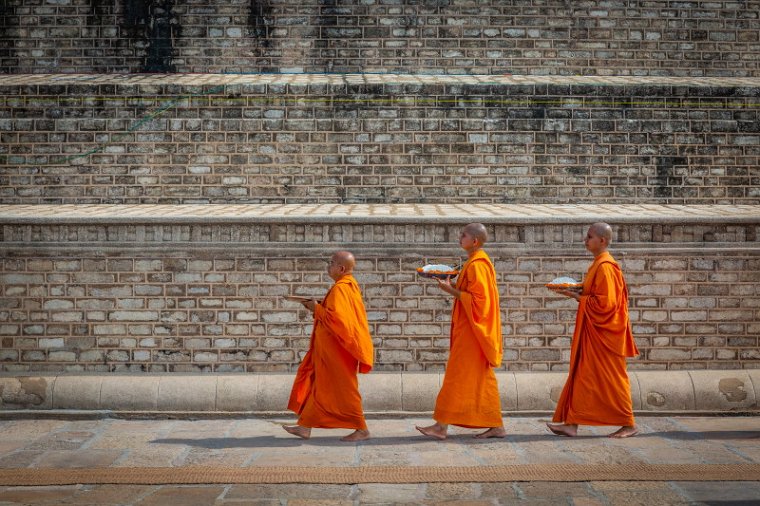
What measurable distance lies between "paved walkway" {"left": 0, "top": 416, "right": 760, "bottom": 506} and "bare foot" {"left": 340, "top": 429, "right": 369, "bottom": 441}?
0.07 m

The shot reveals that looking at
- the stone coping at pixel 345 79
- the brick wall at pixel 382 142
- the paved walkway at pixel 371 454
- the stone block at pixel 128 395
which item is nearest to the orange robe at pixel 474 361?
the paved walkway at pixel 371 454

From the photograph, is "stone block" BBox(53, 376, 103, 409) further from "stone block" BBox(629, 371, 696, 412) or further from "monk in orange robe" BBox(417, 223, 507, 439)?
"stone block" BBox(629, 371, 696, 412)

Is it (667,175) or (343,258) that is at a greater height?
(667,175)

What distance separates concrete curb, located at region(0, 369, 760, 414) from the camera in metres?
7.64

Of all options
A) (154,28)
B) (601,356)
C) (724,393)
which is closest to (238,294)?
(601,356)

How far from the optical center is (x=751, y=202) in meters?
10.9

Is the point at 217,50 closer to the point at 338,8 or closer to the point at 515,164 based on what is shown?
the point at 338,8

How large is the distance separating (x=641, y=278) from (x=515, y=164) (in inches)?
131

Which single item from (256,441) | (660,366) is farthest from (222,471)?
(660,366)

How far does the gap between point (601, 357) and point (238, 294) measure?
11.2ft

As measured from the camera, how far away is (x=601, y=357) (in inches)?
263

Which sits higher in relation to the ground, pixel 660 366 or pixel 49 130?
pixel 49 130

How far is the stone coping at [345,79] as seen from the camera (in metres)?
11.7

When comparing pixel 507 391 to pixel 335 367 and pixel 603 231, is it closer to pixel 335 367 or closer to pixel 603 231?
pixel 603 231
